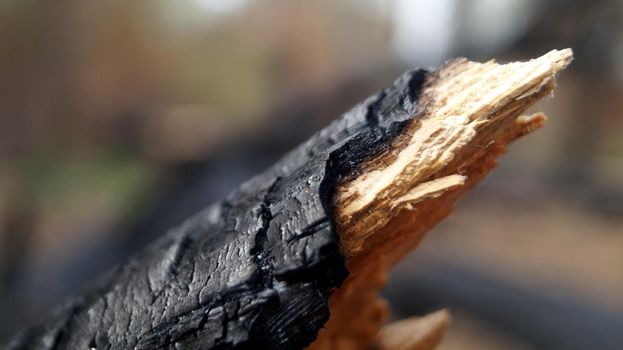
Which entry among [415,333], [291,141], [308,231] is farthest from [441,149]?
[291,141]

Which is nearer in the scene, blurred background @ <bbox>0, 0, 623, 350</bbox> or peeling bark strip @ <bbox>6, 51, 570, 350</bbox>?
peeling bark strip @ <bbox>6, 51, 570, 350</bbox>

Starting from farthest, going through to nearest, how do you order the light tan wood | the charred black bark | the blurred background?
1. the blurred background
2. the light tan wood
3. the charred black bark

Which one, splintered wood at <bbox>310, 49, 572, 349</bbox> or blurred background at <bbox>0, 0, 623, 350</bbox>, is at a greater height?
blurred background at <bbox>0, 0, 623, 350</bbox>

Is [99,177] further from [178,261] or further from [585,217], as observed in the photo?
[178,261]

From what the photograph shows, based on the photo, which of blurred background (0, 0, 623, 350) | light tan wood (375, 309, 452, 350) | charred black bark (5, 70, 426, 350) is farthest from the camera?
blurred background (0, 0, 623, 350)

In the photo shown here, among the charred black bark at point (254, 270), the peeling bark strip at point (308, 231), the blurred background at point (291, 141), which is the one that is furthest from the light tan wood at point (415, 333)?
the blurred background at point (291, 141)

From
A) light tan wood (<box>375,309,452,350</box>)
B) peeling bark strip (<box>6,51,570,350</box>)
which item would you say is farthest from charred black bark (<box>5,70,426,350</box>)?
light tan wood (<box>375,309,452,350</box>)

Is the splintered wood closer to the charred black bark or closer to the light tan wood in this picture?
the charred black bark
